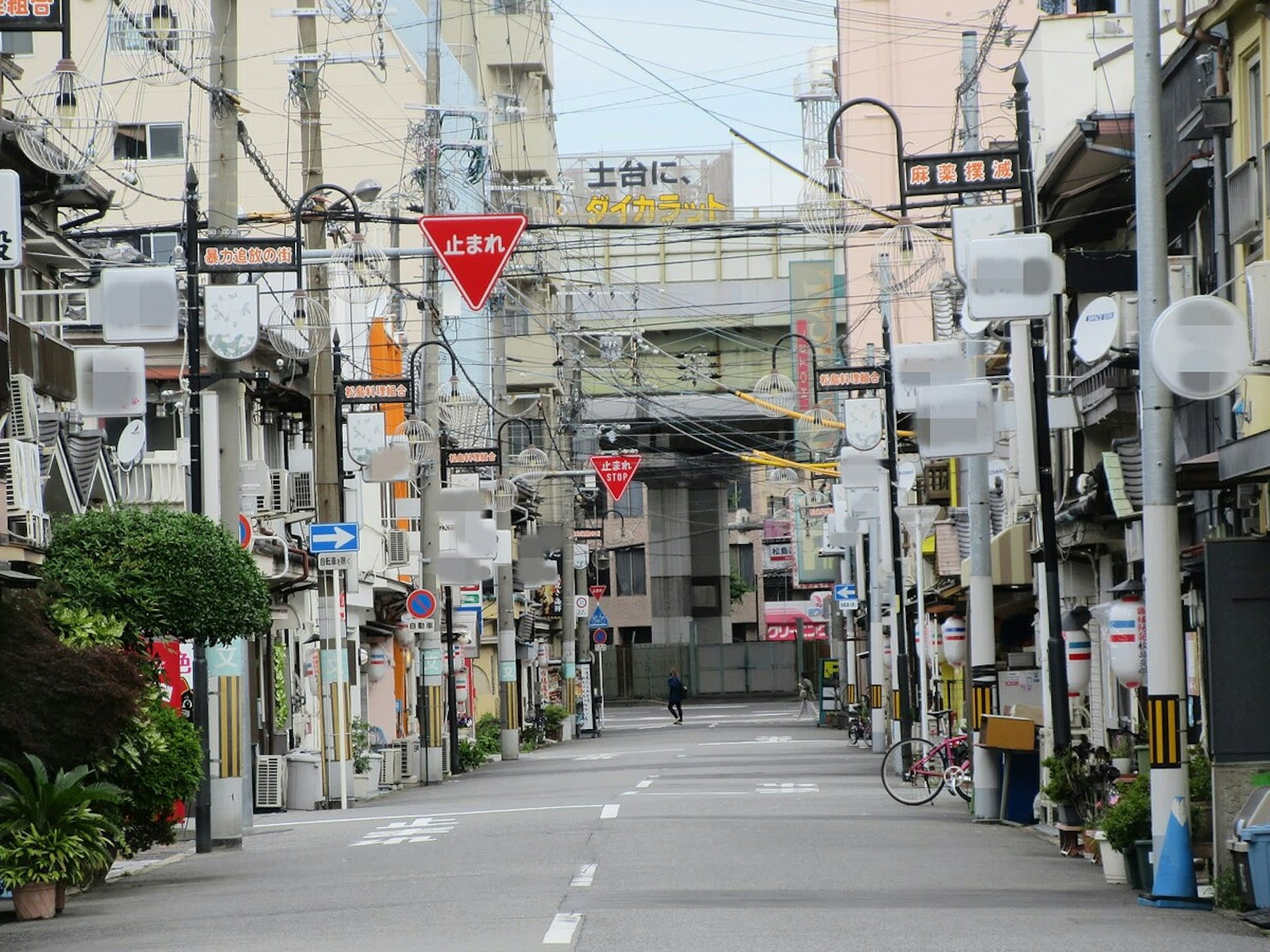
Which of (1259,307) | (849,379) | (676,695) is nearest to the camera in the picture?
(1259,307)

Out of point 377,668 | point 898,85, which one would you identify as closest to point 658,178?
point 898,85

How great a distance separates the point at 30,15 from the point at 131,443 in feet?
59.6

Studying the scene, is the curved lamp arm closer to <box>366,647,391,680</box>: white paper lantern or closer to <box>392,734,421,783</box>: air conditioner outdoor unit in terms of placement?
<box>392,734,421,783</box>: air conditioner outdoor unit

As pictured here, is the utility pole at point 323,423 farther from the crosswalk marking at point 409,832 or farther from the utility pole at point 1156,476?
the utility pole at point 1156,476

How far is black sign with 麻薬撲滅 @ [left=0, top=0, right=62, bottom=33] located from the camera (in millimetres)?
15055

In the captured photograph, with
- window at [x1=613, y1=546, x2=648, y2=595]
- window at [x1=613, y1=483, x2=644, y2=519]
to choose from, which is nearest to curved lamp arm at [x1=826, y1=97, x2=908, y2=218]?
window at [x1=613, y1=546, x2=648, y2=595]

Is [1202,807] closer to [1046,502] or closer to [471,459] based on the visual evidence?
[1046,502]

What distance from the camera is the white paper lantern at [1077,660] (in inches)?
933

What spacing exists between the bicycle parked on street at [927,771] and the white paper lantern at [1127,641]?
902 centimetres

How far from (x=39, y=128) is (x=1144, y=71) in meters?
13.0

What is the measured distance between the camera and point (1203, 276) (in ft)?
74.1

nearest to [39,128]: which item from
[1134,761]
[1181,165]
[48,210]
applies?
[48,210]

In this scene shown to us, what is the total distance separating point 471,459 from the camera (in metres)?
45.8

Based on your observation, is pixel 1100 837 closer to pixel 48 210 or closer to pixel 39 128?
pixel 39 128
